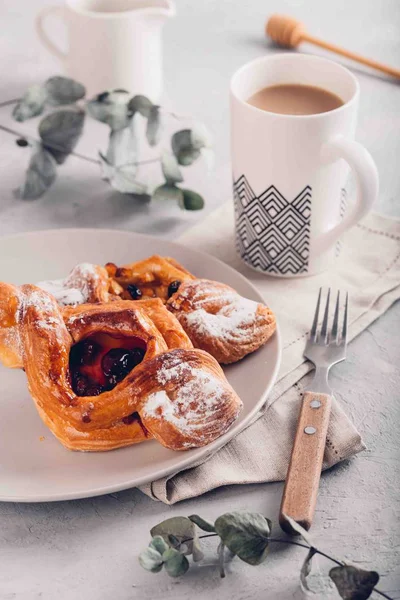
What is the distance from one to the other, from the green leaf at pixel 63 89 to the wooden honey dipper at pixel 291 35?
871mm

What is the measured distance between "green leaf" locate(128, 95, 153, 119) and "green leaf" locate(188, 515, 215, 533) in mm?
1101

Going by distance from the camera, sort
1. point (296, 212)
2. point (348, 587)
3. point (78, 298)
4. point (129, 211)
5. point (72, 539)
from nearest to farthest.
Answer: point (348, 587)
point (72, 539)
point (78, 298)
point (296, 212)
point (129, 211)

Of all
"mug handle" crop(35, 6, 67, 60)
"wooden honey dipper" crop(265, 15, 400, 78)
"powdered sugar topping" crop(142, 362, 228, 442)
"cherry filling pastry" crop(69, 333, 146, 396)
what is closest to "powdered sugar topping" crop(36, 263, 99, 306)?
"cherry filling pastry" crop(69, 333, 146, 396)

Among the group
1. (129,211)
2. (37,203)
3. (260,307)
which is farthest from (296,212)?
(37,203)

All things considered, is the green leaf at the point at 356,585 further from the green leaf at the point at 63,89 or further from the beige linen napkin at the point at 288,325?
the green leaf at the point at 63,89

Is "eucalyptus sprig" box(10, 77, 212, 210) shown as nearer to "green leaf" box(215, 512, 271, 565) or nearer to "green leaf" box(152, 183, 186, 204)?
"green leaf" box(152, 183, 186, 204)

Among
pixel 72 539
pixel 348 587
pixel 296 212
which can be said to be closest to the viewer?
pixel 348 587

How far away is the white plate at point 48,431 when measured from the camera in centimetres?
125

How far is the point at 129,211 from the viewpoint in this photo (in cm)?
202

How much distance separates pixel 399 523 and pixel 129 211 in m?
1.03

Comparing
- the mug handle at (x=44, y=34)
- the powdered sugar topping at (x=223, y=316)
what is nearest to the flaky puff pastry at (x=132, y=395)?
the powdered sugar topping at (x=223, y=316)

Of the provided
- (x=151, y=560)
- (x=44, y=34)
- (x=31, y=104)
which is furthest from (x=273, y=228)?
(x=44, y=34)

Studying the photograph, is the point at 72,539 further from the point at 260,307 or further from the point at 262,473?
the point at 260,307

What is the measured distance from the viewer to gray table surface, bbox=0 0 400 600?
1.20m
